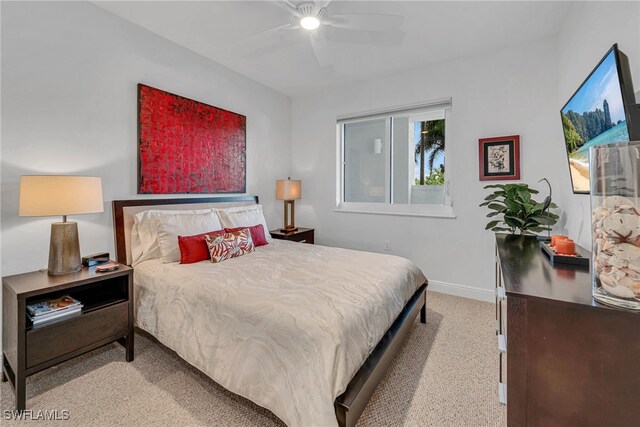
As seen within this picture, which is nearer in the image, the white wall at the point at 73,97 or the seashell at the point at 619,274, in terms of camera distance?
the seashell at the point at 619,274

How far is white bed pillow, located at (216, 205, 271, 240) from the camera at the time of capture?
2.95 m

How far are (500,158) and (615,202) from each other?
2.32 meters

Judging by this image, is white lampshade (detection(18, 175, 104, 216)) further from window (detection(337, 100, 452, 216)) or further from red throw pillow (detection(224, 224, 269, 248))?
window (detection(337, 100, 452, 216))

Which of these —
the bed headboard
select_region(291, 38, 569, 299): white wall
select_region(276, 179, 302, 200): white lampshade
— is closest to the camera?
the bed headboard

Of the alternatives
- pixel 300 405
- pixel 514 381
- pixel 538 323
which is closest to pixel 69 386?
pixel 300 405

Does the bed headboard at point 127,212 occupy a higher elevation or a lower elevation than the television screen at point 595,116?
lower

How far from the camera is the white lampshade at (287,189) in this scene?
153 inches

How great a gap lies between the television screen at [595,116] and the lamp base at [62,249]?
10.2ft

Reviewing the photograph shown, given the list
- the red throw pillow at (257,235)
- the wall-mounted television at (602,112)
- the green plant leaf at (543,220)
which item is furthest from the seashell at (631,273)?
the red throw pillow at (257,235)

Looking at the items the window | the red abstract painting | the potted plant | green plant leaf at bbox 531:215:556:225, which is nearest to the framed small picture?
the window

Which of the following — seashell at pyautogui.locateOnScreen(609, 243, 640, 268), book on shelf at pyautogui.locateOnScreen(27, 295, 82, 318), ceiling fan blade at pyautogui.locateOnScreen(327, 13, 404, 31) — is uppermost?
ceiling fan blade at pyautogui.locateOnScreen(327, 13, 404, 31)

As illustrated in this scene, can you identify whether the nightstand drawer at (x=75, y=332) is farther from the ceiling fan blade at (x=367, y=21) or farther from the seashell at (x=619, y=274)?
the ceiling fan blade at (x=367, y=21)

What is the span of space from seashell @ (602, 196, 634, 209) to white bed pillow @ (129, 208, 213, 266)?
277 cm

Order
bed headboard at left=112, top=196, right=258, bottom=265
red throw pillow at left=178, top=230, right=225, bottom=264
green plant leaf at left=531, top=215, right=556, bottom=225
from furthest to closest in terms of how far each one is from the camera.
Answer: bed headboard at left=112, top=196, right=258, bottom=265
red throw pillow at left=178, top=230, right=225, bottom=264
green plant leaf at left=531, top=215, right=556, bottom=225
